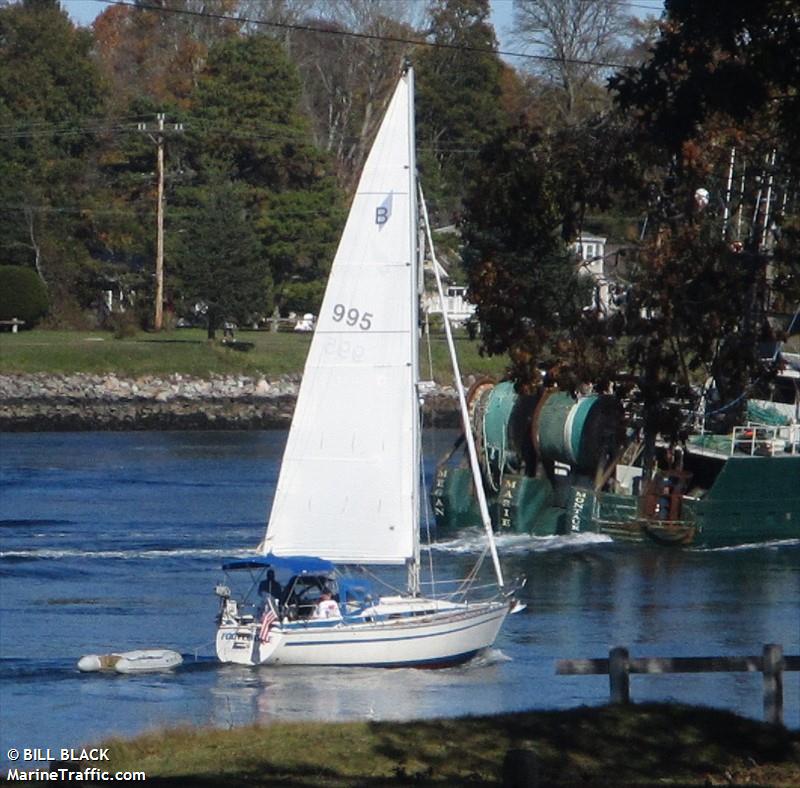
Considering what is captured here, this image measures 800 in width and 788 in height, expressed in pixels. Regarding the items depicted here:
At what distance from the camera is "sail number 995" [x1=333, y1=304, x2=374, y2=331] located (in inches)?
1005

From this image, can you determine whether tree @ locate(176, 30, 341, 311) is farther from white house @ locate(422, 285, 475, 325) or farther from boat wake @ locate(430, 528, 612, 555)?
boat wake @ locate(430, 528, 612, 555)

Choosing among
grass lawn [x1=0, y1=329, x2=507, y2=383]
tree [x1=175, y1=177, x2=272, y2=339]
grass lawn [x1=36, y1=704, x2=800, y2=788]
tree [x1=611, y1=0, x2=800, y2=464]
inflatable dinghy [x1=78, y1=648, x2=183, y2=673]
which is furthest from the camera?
tree [x1=175, y1=177, x2=272, y2=339]

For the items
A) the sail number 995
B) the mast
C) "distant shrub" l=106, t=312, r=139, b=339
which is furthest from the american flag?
"distant shrub" l=106, t=312, r=139, b=339

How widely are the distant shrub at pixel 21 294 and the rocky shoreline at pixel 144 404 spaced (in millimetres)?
6054

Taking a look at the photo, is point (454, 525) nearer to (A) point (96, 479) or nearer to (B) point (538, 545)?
(B) point (538, 545)

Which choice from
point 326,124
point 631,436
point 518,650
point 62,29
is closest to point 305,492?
point 518,650

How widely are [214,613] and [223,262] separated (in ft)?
163

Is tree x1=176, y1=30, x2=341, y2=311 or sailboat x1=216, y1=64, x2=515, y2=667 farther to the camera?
tree x1=176, y1=30, x2=341, y2=311

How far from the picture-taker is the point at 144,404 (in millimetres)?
76125

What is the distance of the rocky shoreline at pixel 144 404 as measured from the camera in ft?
240

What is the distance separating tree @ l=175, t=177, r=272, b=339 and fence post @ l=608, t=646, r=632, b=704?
65968 mm

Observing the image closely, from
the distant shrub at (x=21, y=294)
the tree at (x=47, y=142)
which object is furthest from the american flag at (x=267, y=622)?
the tree at (x=47, y=142)

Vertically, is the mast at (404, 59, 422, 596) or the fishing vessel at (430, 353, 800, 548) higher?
the mast at (404, 59, 422, 596)

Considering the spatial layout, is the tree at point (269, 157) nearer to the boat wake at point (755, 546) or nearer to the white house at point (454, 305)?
the white house at point (454, 305)
